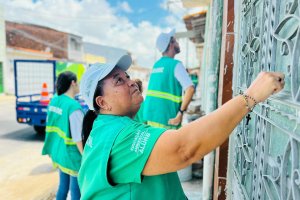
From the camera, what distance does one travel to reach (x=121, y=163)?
4.33 feet

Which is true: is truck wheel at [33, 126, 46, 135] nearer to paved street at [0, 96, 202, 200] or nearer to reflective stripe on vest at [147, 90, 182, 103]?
paved street at [0, 96, 202, 200]

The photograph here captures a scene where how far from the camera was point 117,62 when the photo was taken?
1640 millimetres

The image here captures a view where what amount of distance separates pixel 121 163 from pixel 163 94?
2.49 metres

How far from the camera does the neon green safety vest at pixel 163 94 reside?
12.1ft

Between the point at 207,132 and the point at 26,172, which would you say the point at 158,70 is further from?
the point at 26,172

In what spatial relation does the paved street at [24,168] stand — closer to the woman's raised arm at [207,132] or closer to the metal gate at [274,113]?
the metal gate at [274,113]

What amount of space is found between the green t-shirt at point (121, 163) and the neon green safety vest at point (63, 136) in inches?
76.4

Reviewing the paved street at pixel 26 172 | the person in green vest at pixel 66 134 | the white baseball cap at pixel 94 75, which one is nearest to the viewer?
the white baseball cap at pixel 94 75

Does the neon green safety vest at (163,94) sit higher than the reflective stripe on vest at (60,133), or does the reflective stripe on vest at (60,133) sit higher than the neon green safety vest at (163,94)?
the neon green safety vest at (163,94)

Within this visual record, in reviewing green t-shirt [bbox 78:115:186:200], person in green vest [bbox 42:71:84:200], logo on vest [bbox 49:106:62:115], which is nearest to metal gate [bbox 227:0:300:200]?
green t-shirt [bbox 78:115:186:200]

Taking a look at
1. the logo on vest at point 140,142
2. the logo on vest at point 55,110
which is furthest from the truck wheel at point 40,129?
the logo on vest at point 140,142

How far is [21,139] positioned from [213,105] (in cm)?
685

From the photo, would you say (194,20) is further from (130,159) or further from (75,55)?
(75,55)

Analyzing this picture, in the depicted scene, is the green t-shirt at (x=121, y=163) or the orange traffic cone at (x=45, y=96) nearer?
the green t-shirt at (x=121, y=163)
